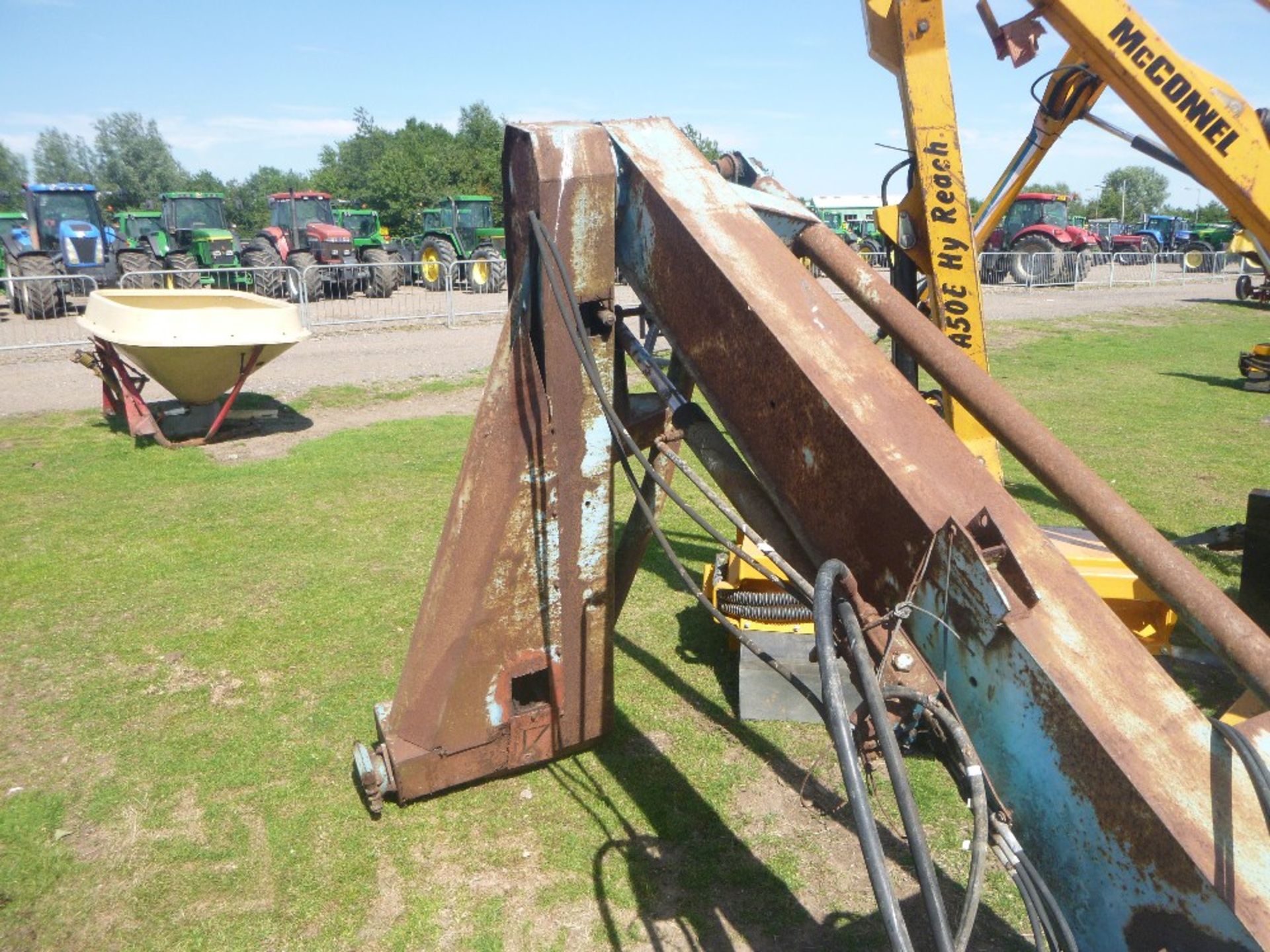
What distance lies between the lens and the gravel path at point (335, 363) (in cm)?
1116

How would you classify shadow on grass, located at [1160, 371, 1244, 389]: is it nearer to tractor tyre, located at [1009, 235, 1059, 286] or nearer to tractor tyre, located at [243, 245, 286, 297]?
tractor tyre, located at [243, 245, 286, 297]

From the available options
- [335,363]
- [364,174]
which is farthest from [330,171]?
[335,363]

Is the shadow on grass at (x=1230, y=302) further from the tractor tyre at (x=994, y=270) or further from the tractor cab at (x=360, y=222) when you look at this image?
the tractor cab at (x=360, y=222)

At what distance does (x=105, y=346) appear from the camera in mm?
8961

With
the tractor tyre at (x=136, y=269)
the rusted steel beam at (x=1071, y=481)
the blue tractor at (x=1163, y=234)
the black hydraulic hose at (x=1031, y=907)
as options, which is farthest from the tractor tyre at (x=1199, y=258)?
the black hydraulic hose at (x=1031, y=907)

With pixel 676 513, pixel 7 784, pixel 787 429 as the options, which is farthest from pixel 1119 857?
pixel 676 513

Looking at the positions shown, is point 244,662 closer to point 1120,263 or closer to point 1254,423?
point 1254,423

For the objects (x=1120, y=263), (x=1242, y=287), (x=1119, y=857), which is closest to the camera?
(x=1119, y=857)

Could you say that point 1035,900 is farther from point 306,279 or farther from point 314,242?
point 314,242

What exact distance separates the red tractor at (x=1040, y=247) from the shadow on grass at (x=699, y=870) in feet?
80.9

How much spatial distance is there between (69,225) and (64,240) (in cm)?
36

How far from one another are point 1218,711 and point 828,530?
10.4 ft

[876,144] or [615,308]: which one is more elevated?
[876,144]

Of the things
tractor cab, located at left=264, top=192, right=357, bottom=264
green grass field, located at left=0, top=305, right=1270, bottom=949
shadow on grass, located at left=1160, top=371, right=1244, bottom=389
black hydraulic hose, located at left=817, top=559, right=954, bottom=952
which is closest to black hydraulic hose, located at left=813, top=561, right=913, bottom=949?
black hydraulic hose, located at left=817, top=559, right=954, bottom=952
